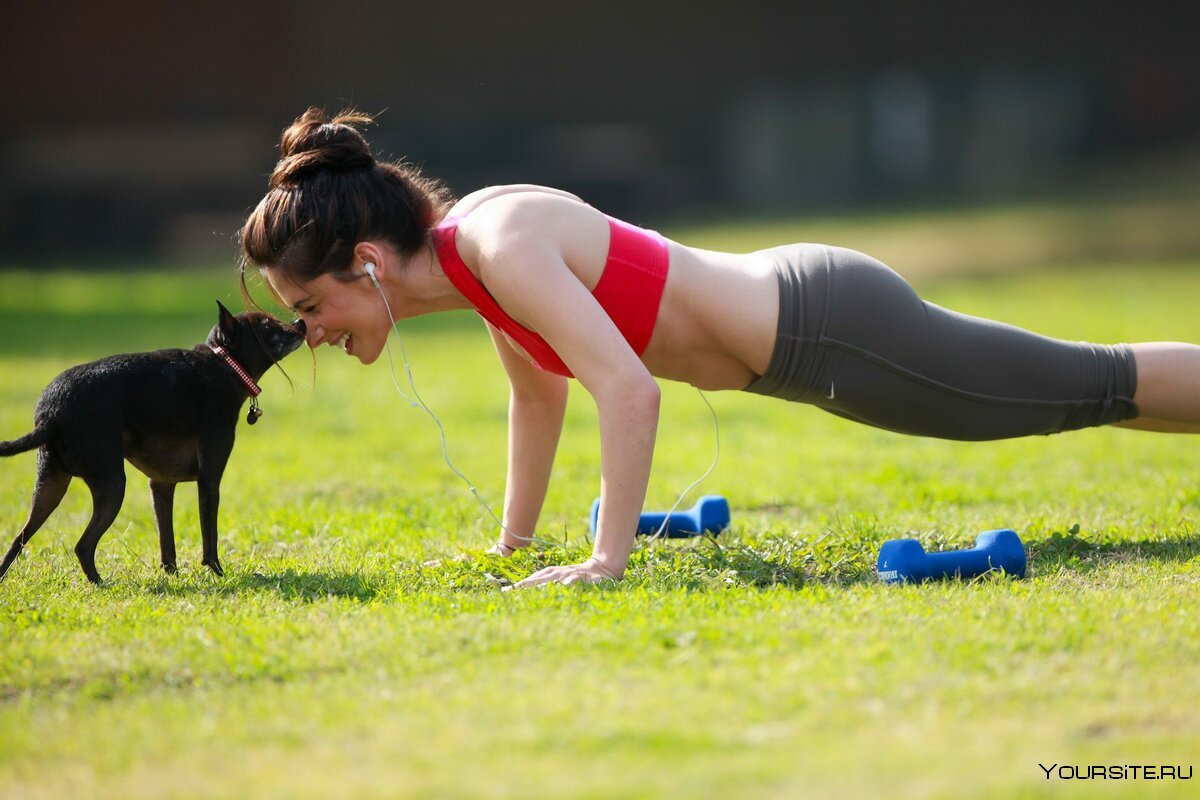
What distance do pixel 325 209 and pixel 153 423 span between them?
81 centimetres

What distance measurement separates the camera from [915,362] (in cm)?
404

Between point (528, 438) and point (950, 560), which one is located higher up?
point (528, 438)

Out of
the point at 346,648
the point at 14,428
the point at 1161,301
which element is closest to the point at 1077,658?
the point at 346,648

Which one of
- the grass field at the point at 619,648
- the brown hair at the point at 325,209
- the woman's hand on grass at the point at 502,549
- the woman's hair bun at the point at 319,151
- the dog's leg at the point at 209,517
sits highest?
the woman's hair bun at the point at 319,151

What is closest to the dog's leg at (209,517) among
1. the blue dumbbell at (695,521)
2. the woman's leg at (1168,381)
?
the blue dumbbell at (695,521)

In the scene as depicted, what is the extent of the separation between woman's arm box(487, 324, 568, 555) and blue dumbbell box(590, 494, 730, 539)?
0.26 m

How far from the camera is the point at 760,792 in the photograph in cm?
230

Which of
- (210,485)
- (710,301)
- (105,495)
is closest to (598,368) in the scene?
(710,301)

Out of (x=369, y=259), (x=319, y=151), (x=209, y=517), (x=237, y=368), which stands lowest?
(x=209, y=517)

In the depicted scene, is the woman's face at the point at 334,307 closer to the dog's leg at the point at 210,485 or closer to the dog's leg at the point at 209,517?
the dog's leg at the point at 210,485

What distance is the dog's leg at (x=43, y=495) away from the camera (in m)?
3.87

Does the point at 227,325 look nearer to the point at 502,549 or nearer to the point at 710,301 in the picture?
the point at 502,549

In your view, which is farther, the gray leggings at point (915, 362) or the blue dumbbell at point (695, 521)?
the blue dumbbell at point (695, 521)

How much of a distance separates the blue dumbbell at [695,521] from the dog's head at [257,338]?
1203mm
